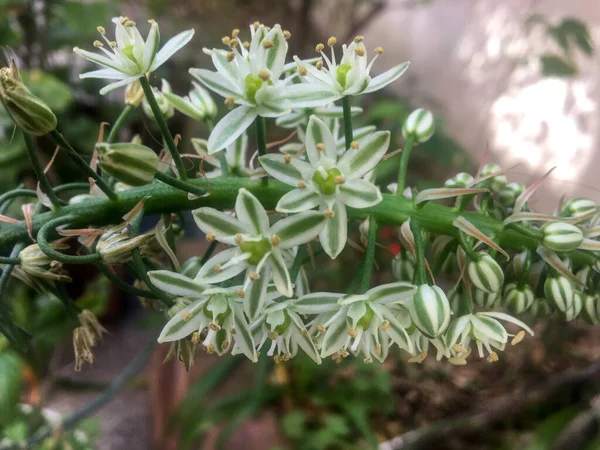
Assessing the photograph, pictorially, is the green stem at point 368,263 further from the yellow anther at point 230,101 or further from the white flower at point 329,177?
the yellow anther at point 230,101

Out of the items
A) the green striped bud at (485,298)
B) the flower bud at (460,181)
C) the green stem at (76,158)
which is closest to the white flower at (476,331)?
the green striped bud at (485,298)

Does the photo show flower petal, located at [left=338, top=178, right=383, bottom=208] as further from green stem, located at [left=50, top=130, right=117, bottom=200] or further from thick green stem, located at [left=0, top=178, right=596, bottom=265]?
green stem, located at [left=50, top=130, right=117, bottom=200]

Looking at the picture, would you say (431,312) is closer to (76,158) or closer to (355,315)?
(355,315)

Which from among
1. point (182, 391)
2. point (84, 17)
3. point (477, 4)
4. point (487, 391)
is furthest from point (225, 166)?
point (477, 4)

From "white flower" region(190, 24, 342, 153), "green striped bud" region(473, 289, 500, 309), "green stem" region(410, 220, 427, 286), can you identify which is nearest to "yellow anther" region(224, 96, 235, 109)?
"white flower" region(190, 24, 342, 153)

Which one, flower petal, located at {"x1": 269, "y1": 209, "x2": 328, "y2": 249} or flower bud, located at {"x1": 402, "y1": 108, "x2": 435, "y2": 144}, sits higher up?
flower bud, located at {"x1": 402, "y1": 108, "x2": 435, "y2": 144}

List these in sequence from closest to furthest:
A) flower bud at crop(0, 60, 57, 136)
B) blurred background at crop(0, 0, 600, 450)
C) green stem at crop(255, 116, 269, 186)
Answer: flower bud at crop(0, 60, 57, 136) → green stem at crop(255, 116, 269, 186) → blurred background at crop(0, 0, 600, 450)

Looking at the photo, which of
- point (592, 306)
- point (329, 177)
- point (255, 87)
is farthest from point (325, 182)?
point (592, 306)
